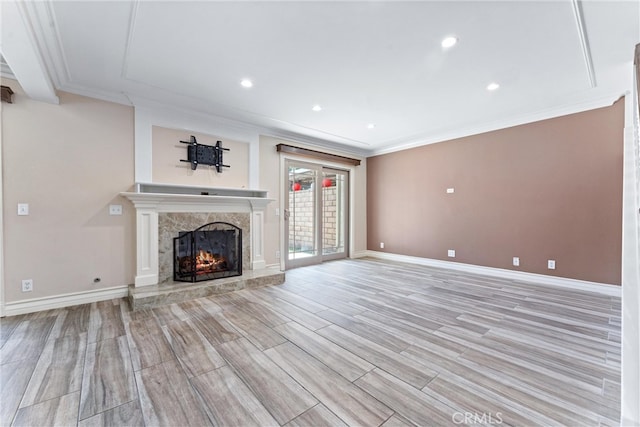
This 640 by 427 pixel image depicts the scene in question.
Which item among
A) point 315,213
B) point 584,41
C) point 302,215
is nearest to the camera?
point 584,41

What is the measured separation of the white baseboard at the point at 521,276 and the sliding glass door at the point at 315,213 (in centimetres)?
146

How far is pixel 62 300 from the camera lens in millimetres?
3074

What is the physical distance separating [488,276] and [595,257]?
1.34m

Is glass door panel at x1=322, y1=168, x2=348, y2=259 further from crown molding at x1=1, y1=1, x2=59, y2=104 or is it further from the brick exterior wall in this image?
crown molding at x1=1, y1=1, x2=59, y2=104

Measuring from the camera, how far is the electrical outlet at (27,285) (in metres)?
2.89

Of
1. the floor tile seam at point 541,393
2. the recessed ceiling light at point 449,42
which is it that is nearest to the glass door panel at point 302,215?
the recessed ceiling light at point 449,42

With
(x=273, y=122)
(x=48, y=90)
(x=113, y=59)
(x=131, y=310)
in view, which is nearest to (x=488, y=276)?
(x=273, y=122)

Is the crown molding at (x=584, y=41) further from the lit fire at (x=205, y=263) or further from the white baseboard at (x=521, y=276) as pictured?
the lit fire at (x=205, y=263)

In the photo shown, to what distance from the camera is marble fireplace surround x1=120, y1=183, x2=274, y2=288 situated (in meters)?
3.43

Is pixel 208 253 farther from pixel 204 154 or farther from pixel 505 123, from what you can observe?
pixel 505 123

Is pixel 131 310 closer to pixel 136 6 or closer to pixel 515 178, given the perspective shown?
pixel 136 6

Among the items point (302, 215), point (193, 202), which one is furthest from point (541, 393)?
point (302, 215)

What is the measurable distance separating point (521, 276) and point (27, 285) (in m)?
6.58

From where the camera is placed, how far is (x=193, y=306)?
3.10m
